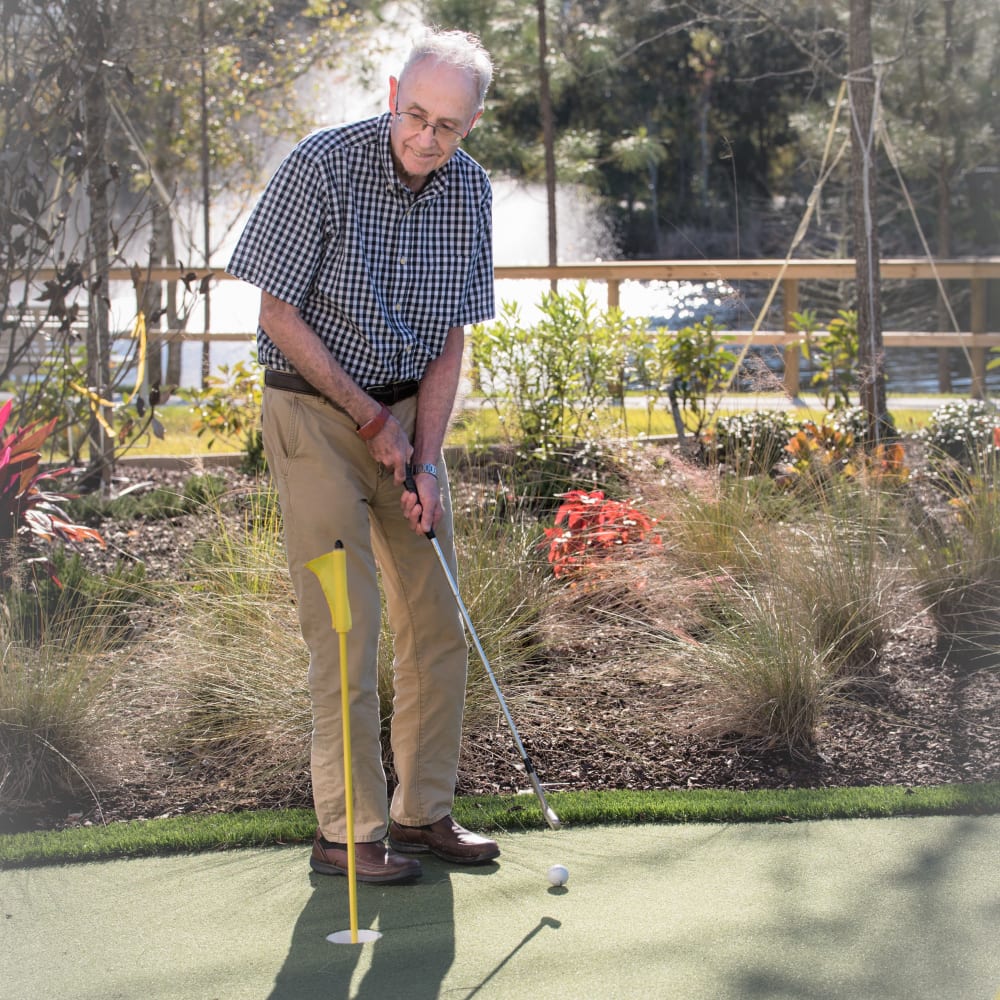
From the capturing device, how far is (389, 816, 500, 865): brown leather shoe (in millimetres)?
3150

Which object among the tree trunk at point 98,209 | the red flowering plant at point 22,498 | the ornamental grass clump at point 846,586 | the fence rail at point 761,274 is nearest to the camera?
the ornamental grass clump at point 846,586

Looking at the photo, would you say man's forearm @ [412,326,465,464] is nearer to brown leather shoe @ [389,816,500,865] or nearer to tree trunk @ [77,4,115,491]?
brown leather shoe @ [389,816,500,865]

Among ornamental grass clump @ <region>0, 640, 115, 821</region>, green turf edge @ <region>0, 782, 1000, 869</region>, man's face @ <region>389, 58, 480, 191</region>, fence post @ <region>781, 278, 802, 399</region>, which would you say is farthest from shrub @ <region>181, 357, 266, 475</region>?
man's face @ <region>389, 58, 480, 191</region>

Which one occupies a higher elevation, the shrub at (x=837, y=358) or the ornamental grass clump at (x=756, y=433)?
the shrub at (x=837, y=358)

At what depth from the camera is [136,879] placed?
311cm

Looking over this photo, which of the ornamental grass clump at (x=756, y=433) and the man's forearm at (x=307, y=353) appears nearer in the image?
the man's forearm at (x=307, y=353)

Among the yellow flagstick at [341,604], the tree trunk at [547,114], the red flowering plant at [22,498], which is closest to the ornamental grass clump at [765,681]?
the yellow flagstick at [341,604]

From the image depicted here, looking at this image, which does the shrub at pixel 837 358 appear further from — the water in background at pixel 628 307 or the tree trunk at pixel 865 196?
the tree trunk at pixel 865 196

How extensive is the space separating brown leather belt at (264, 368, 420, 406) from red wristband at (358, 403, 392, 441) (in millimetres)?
74

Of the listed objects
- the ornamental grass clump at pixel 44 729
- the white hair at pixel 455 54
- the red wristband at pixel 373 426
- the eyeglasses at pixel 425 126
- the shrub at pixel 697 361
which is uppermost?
the white hair at pixel 455 54

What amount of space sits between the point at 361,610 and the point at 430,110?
1.11 metres

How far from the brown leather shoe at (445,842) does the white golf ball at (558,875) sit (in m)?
0.21

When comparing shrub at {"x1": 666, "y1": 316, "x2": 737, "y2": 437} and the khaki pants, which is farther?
shrub at {"x1": 666, "y1": 316, "x2": 737, "y2": 437}

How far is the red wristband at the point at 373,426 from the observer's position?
119 inches
